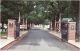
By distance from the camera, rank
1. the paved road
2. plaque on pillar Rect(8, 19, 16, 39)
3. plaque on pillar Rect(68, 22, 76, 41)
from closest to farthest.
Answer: the paved road
plaque on pillar Rect(68, 22, 76, 41)
plaque on pillar Rect(8, 19, 16, 39)

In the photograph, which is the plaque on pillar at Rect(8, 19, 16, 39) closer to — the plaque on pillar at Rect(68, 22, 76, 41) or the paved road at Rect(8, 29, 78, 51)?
the paved road at Rect(8, 29, 78, 51)

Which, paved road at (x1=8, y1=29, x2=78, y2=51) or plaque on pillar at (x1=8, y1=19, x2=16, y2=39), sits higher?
plaque on pillar at (x1=8, y1=19, x2=16, y2=39)

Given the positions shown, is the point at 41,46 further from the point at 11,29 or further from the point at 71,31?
the point at 11,29

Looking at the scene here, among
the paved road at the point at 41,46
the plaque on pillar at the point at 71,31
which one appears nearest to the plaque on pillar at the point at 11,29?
the paved road at the point at 41,46

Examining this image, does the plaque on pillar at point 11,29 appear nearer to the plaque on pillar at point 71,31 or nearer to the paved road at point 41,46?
the paved road at point 41,46

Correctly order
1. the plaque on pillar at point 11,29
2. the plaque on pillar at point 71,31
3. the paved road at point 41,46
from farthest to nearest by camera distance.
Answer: the plaque on pillar at point 11,29
the plaque on pillar at point 71,31
the paved road at point 41,46

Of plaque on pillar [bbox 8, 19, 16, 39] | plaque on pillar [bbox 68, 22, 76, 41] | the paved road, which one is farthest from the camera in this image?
plaque on pillar [bbox 8, 19, 16, 39]

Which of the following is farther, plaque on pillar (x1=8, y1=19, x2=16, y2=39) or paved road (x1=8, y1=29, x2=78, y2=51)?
plaque on pillar (x1=8, y1=19, x2=16, y2=39)

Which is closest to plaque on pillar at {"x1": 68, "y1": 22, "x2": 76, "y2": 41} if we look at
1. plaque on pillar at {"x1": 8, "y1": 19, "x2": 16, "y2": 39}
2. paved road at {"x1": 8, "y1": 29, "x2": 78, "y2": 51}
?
paved road at {"x1": 8, "y1": 29, "x2": 78, "y2": 51}

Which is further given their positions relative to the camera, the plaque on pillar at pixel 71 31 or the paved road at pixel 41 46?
the plaque on pillar at pixel 71 31

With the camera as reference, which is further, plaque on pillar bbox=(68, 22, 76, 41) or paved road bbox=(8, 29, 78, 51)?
plaque on pillar bbox=(68, 22, 76, 41)

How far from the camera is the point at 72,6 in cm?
4153

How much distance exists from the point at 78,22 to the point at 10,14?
10614 millimetres

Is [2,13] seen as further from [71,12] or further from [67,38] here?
[67,38]
